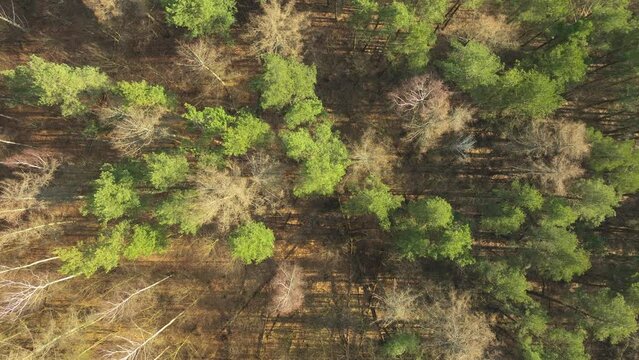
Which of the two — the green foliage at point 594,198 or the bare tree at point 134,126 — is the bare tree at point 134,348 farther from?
the green foliage at point 594,198

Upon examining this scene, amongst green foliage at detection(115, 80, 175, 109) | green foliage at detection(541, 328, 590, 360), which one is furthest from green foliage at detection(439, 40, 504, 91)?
green foliage at detection(115, 80, 175, 109)

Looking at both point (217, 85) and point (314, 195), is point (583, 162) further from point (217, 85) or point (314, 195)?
point (217, 85)

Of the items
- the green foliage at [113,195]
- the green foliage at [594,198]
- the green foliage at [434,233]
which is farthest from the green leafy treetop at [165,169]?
the green foliage at [594,198]

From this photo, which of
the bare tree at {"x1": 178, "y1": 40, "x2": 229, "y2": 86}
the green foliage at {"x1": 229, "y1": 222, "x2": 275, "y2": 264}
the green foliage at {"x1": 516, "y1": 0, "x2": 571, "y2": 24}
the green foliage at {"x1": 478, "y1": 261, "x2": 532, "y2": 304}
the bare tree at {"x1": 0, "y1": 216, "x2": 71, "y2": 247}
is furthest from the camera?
the bare tree at {"x1": 178, "y1": 40, "x2": 229, "y2": 86}

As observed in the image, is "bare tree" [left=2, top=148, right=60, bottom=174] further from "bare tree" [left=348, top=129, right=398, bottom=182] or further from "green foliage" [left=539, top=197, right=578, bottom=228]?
"green foliage" [left=539, top=197, right=578, bottom=228]

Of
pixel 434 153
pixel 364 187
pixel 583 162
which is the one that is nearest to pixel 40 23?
pixel 364 187

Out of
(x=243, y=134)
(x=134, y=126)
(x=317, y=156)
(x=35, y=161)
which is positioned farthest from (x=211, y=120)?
(x=35, y=161)

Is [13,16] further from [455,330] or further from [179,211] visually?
[455,330]
